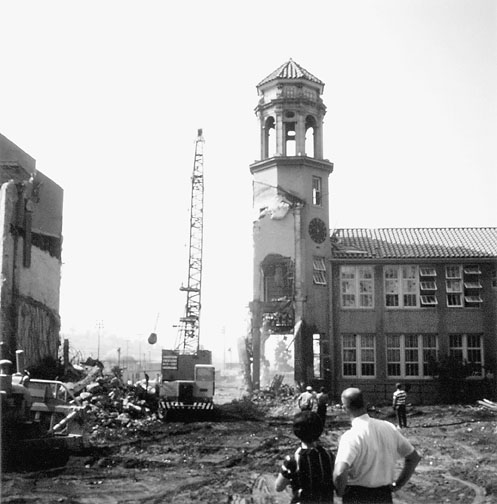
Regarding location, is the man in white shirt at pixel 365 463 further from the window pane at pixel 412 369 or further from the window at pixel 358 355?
the window pane at pixel 412 369

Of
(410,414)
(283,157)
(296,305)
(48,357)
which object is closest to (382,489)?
(410,414)

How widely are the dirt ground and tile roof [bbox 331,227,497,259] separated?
34.5 ft

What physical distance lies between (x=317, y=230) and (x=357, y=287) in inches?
139

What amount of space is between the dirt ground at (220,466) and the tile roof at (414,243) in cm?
1053

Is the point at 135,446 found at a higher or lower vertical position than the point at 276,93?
lower

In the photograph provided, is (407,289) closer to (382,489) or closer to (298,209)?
(298,209)

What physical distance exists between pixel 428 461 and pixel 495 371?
61.1 ft

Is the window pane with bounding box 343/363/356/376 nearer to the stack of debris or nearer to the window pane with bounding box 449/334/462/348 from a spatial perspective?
the window pane with bounding box 449/334/462/348

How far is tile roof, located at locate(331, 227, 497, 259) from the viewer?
35.1m

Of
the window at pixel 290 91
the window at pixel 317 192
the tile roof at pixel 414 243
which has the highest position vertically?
the window at pixel 290 91

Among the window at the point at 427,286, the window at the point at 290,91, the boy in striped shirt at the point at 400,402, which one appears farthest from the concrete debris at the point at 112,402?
the window at the point at 290,91

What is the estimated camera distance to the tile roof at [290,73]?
120 feet

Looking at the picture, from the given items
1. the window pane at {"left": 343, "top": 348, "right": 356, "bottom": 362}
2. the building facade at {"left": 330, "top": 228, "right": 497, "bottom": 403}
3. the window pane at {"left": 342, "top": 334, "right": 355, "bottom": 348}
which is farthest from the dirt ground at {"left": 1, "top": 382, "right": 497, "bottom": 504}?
the window pane at {"left": 342, "top": 334, "right": 355, "bottom": 348}

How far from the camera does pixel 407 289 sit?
115ft
